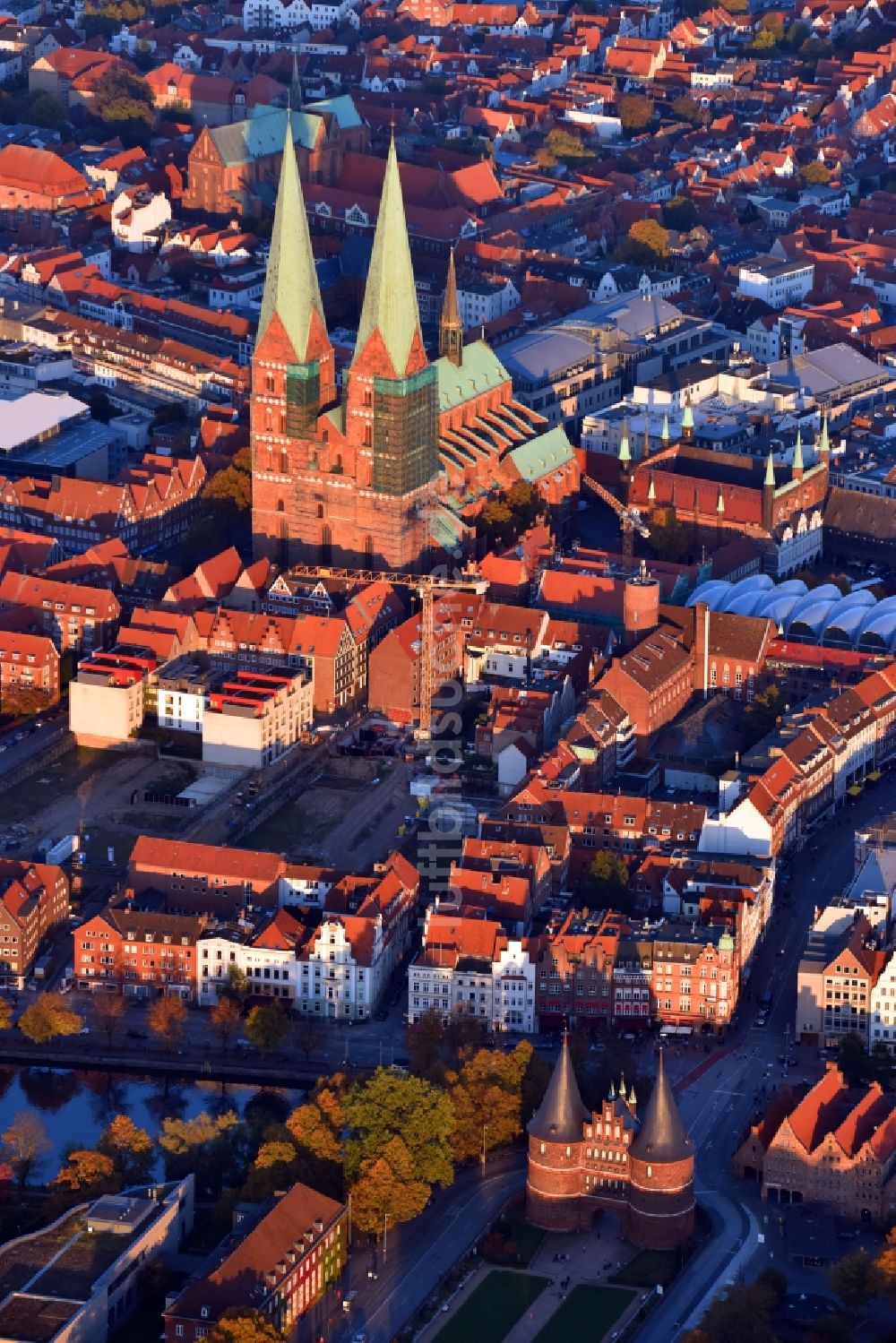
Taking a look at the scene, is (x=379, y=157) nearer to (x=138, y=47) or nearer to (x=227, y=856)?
(x=138, y=47)

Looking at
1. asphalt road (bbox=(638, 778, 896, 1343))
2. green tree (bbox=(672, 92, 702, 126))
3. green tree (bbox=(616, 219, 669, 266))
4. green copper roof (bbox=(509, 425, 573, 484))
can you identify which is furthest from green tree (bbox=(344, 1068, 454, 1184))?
green tree (bbox=(672, 92, 702, 126))

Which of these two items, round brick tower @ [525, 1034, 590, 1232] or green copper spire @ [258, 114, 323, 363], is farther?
green copper spire @ [258, 114, 323, 363]

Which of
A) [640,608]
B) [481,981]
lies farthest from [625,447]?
[481,981]

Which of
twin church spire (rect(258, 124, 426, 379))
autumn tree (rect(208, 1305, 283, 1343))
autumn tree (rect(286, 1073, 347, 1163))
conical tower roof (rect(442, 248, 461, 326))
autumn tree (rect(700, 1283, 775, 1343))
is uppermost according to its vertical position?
twin church spire (rect(258, 124, 426, 379))

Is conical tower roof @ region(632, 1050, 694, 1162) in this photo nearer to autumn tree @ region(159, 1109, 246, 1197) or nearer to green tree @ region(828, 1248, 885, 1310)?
green tree @ region(828, 1248, 885, 1310)

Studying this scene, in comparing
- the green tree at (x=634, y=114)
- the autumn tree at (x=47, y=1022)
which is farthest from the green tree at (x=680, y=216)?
the autumn tree at (x=47, y=1022)

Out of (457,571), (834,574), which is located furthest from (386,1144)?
(834,574)
